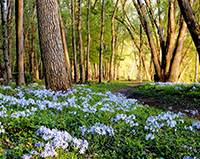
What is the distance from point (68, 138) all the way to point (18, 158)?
2.32 feet

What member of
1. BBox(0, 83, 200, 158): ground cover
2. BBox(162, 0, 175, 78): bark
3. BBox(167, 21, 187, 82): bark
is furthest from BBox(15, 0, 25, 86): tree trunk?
BBox(162, 0, 175, 78): bark

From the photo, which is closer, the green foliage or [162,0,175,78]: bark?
the green foliage

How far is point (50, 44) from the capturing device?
6.39m

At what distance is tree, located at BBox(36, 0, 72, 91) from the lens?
6.39 meters

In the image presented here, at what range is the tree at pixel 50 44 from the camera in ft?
21.0

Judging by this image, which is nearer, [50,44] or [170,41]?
[50,44]

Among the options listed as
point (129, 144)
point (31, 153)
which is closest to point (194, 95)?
point (129, 144)

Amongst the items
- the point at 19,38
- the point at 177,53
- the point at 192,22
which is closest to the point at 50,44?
the point at 19,38

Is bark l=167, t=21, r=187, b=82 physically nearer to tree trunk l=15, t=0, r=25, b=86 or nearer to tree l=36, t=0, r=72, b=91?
Answer: tree l=36, t=0, r=72, b=91

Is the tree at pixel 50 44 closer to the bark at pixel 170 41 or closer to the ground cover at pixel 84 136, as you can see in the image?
the ground cover at pixel 84 136

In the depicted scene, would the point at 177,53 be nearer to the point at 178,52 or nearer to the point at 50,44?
the point at 178,52

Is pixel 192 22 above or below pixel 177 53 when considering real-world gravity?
above

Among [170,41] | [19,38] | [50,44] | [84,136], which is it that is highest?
[170,41]

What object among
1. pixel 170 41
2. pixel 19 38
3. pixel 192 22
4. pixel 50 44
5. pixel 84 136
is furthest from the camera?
pixel 170 41
